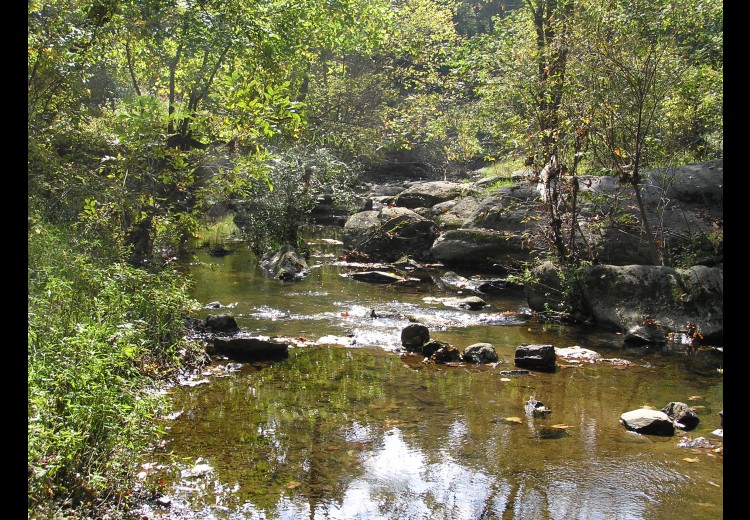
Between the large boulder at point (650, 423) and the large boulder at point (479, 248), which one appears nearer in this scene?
the large boulder at point (650, 423)

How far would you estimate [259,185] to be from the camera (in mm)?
16281

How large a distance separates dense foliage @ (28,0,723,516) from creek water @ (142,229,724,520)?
77cm

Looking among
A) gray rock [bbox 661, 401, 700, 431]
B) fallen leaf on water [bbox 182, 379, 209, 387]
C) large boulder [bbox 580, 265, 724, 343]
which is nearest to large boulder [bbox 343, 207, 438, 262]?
large boulder [bbox 580, 265, 724, 343]

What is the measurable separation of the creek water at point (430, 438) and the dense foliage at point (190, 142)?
77cm

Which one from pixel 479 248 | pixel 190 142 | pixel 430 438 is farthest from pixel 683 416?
pixel 190 142

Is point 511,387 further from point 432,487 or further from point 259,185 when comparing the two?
point 259,185

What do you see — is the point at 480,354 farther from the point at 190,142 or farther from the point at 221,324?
the point at 190,142

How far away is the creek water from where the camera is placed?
462 cm

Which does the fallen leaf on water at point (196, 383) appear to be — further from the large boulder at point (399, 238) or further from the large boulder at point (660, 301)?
the large boulder at point (399, 238)

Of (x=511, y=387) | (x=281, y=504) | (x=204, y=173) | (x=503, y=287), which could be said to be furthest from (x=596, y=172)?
(x=281, y=504)

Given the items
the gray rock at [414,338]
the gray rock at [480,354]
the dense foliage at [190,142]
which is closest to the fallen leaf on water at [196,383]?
the dense foliage at [190,142]

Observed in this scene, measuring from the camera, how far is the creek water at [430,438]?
4.62 m

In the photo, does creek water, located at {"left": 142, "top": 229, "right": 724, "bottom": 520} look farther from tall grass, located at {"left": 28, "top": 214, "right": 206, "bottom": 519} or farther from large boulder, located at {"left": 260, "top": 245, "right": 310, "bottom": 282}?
large boulder, located at {"left": 260, "top": 245, "right": 310, "bottom": 282}

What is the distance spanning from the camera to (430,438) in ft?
19.2
